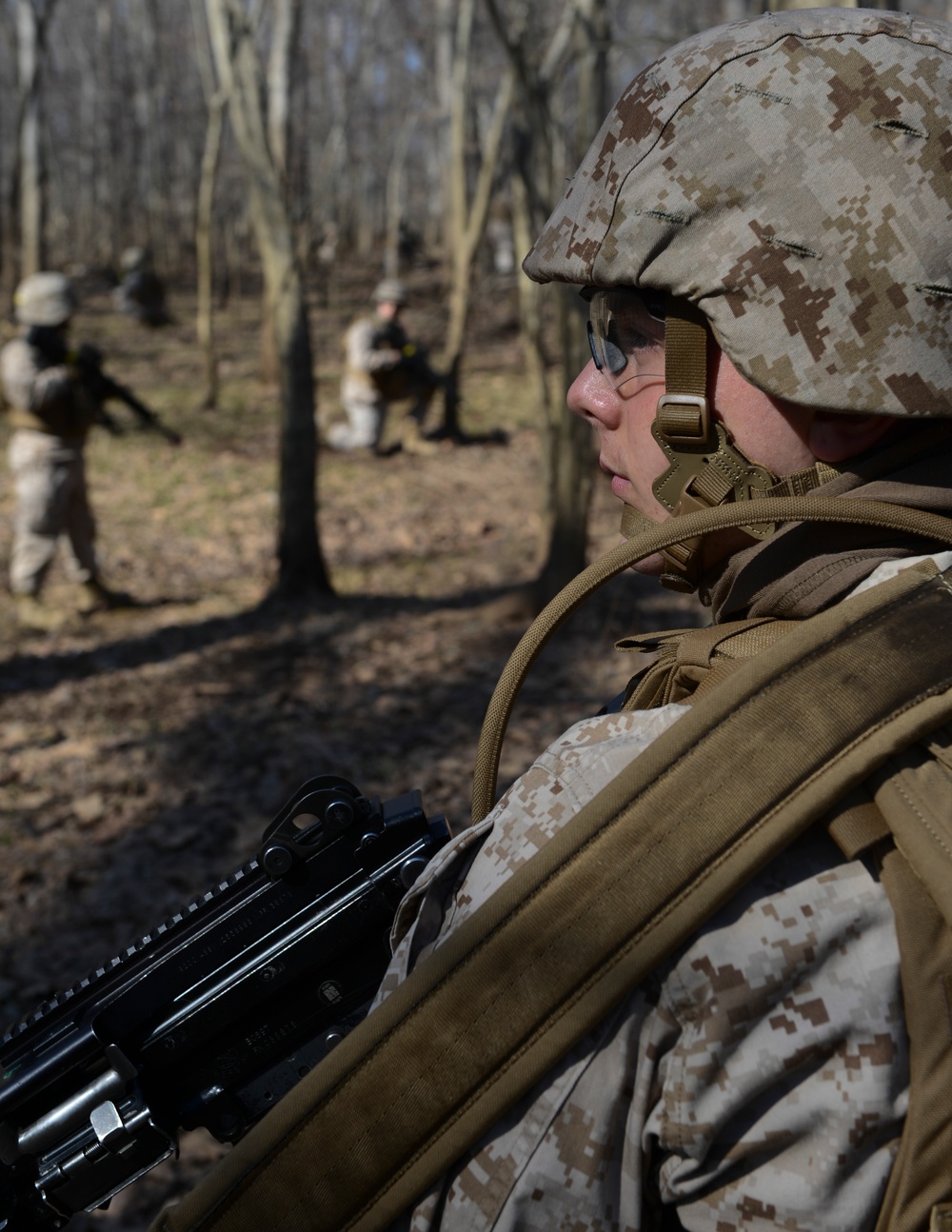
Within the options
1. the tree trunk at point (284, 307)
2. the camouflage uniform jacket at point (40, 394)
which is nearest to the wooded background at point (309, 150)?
the tree trunk at point (284, 307)

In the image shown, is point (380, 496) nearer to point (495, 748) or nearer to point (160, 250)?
point (495, 748)

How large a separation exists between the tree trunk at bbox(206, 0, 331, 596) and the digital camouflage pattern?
715 cm

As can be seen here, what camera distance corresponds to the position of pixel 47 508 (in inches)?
313

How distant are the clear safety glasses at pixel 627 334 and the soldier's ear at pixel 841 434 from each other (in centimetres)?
19

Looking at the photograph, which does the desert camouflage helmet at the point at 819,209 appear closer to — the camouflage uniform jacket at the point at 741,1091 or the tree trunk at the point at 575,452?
the camouflage uniform jacket at the point at 741,1091

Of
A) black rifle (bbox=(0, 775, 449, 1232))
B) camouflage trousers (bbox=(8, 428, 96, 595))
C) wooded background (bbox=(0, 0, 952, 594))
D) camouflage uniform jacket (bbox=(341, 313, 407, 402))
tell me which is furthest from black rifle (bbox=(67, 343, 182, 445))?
black rifle (bbox=(0, 775, 449, 1232))

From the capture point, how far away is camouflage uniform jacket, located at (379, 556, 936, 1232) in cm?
99

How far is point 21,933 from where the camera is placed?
14.3 feet

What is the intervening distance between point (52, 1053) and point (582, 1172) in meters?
0.81

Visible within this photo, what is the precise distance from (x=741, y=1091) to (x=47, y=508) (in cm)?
781

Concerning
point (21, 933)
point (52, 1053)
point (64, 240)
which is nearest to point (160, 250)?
point (64, 240)

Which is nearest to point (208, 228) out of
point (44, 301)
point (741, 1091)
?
point (44, 301)

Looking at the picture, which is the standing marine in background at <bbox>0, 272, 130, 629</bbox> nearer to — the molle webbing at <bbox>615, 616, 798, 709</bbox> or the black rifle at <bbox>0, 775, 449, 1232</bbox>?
the black rifle at <bbox>0, 775, 449, 1232</bbox>

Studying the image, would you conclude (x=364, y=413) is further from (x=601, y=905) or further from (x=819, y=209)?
(x=601, y=905)
